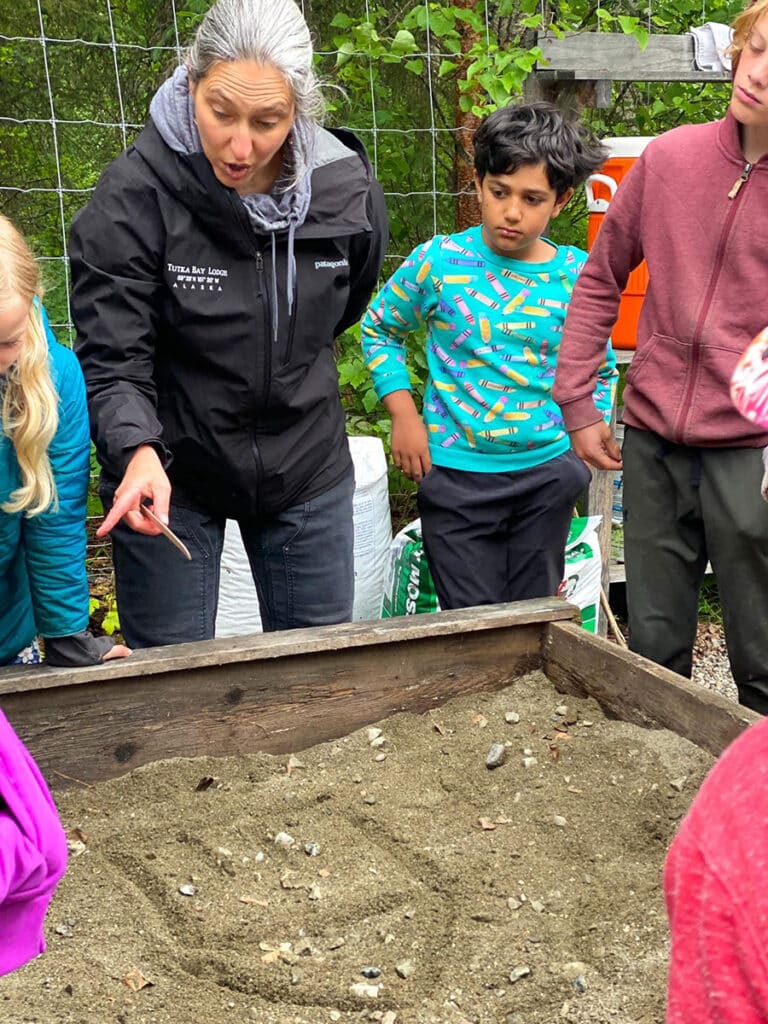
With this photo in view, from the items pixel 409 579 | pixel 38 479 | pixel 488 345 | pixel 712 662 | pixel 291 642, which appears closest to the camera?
pixel 38 479

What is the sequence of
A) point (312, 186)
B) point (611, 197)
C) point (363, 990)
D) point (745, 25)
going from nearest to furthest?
1. point (363, 990)
2. point (745, 25)
3. point (312, 186)
4. point (611, 197)

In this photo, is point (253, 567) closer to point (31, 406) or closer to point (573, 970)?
point (31, 406)

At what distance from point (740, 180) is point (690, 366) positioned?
0.37 m

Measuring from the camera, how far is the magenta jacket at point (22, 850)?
1289mm

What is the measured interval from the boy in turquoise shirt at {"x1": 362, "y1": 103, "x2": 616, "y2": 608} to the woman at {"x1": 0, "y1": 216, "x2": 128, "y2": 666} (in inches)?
37.6

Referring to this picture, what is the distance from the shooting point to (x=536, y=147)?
9.69 ft

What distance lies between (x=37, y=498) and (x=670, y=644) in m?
1.44

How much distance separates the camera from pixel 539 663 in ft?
9.44

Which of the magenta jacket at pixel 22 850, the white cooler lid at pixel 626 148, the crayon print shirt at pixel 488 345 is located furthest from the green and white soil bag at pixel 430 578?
the magenta jacket at pixel 22 850

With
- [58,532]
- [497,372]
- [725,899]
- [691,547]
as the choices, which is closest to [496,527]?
[497,372]

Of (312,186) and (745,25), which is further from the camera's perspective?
(312,186)

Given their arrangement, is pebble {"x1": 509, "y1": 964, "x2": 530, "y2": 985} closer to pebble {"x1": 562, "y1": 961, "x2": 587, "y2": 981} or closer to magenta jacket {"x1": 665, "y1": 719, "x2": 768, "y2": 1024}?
pebble {"x1": 562, "y1": 961, "x2": 587, "y2": 981}

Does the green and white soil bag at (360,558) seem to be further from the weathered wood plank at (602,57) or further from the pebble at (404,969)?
the pebble at (404,969)

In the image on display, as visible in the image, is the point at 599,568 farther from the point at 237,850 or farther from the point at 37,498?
the point at 37,498
